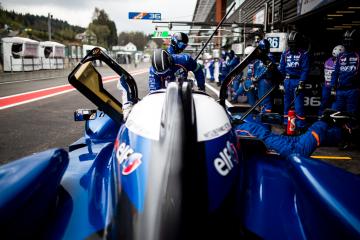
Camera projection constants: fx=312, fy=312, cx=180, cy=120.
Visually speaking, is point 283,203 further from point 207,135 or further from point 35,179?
point 35,179

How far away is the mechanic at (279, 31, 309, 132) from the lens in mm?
6543

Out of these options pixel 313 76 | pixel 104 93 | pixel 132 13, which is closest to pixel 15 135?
pixel 104 93

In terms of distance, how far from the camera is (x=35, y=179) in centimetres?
143

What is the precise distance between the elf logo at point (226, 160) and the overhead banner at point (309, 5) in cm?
616

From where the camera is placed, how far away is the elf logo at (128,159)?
54.6 inches

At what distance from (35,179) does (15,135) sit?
4850mm

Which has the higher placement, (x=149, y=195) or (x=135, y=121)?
(x=135, y=121)

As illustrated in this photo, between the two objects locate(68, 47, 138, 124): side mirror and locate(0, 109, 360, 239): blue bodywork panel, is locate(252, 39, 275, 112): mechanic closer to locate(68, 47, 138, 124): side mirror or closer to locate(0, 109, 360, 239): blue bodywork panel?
locate(68, 47, 138, 124): side mirror

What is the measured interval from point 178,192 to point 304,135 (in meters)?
1.70

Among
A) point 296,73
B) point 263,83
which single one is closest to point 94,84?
point 296,73

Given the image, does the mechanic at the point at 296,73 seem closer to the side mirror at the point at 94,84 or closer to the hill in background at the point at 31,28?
the side mirror at the point at 94,84

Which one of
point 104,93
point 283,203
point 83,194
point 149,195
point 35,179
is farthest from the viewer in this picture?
point 104,93

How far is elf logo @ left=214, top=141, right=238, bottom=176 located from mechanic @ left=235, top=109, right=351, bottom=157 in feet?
2.96

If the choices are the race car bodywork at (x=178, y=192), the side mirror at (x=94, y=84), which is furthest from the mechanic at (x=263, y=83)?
the race car bodywork at (x=178, y=192)
